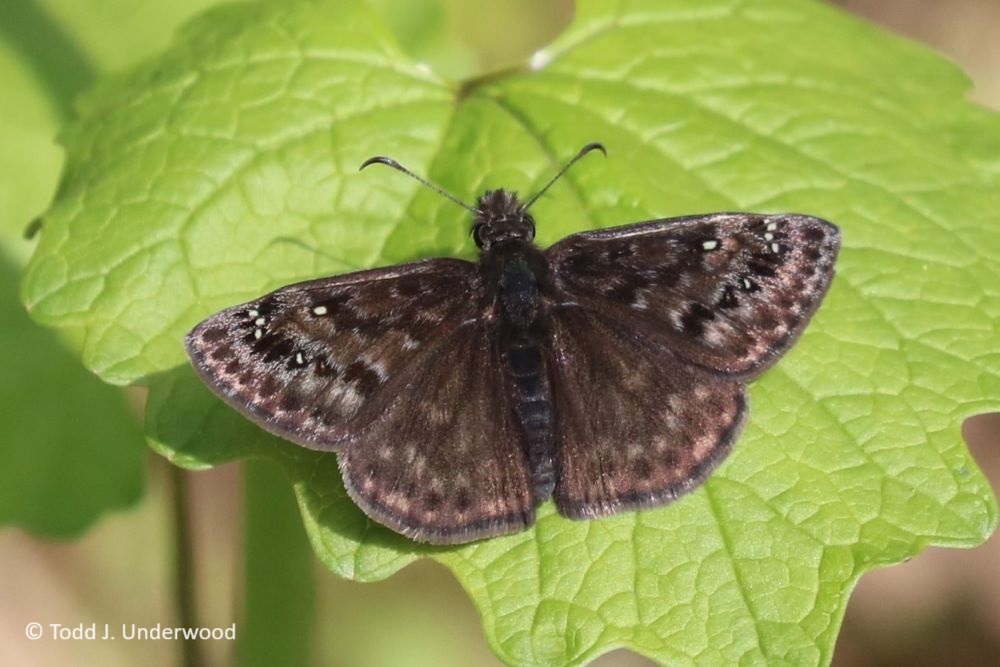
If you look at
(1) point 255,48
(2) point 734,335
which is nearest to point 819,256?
(2) point 734,335

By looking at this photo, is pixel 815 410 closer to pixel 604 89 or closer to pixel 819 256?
pixel 819 256

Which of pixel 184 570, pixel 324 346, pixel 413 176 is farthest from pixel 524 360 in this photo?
pixel 184 570

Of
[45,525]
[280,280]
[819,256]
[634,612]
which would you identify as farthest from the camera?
[45,525]

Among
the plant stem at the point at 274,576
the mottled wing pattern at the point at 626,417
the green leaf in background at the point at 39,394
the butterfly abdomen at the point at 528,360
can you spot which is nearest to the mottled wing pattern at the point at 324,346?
the butterfly abdomen at the point at 528,360

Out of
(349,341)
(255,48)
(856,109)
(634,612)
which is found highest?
(255,48)

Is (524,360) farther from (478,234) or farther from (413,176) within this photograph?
(413,176)

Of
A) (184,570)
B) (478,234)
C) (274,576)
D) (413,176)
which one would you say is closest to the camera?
(478,234)

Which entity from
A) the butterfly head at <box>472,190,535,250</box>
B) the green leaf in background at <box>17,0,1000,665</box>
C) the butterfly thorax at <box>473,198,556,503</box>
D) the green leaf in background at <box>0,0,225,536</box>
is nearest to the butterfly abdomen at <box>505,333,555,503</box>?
the butterfly thorax at <box>473,198,556,503</box>
